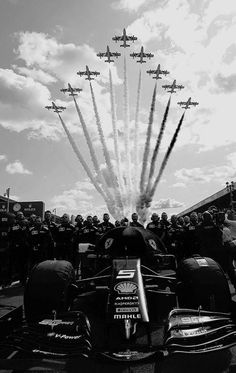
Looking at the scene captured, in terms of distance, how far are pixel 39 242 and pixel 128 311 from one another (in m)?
8.45

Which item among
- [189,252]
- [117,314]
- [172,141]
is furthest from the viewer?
[172,141]

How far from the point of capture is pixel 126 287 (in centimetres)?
413

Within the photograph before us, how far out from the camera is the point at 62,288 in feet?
16.5

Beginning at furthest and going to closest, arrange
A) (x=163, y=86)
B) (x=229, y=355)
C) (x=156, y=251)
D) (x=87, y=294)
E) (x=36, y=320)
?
(x=163, y=86) → (x=156, y=251) → (x=87, y=294) → (x=229, y=355) → (x=36, y=320)

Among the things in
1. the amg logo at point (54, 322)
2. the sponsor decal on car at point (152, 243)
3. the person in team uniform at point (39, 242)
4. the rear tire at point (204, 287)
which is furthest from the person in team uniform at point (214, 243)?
the amg logo at point (54, 322)

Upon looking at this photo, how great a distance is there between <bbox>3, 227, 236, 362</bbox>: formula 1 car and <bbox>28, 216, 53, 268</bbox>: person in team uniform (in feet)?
16.2

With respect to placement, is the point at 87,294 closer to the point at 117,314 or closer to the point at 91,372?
the point at 91,372

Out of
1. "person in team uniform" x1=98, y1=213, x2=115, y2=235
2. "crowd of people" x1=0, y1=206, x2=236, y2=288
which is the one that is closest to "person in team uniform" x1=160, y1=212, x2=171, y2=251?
"crowd of people" x1=0, y1=206, x2=236, y2=288

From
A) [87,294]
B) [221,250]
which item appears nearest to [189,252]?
[221,250]

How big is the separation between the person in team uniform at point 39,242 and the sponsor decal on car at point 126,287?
7854 mm

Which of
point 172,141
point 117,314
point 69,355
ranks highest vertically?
point 172,141

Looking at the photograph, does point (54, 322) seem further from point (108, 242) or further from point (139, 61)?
point (139, 61)

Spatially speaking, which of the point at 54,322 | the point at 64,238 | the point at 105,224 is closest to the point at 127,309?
the point at 54,322

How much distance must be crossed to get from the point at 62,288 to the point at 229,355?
227 centimetres
